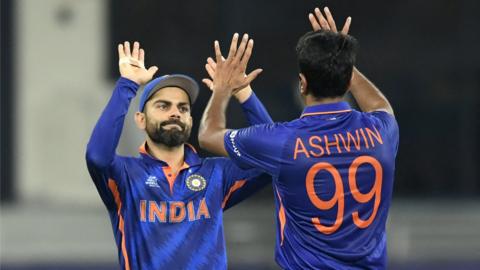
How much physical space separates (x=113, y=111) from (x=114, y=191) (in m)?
0.43

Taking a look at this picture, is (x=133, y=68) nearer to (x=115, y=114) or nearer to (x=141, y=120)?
(x=115, y=114)

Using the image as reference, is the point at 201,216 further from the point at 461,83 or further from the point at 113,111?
the point at 461,83

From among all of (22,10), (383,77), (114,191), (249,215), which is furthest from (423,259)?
(114,191)

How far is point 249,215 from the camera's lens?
551 inches

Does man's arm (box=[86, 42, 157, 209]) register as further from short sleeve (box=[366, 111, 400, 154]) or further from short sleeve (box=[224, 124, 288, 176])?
short sleeve (box=[366, 111, 400, 154])

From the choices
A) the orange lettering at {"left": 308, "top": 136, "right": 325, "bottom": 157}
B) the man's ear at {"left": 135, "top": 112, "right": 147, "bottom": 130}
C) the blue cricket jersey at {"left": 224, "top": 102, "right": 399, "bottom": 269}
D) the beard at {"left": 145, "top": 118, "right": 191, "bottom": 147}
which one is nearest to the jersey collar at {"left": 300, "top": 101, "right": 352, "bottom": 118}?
the blue cricket jersey at {"left": 224, "top": 102, "right": 399, "bottom": 269}

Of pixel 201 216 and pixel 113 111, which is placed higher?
pixel 113 111

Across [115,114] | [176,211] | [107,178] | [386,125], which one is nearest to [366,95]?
[386,125]

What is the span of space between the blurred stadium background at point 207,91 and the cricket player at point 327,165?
358 inches

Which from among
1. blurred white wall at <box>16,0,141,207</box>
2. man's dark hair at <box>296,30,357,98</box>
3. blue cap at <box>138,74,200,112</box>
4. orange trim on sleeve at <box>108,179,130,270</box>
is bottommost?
Answer: blurred white wall at <box>16,0,141,207</box>

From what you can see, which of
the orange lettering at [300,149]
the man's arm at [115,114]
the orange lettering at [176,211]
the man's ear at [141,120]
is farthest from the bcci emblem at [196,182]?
the orange lettering at [300,149]

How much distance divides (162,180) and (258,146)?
2.26 ft

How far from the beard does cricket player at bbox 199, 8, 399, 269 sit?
1.56 ft

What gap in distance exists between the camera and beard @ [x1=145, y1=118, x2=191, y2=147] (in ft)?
16.8
